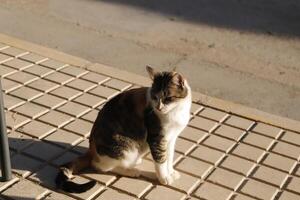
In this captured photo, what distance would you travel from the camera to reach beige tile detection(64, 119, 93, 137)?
374 cm

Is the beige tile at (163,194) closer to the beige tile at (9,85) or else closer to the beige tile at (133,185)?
the beige tile at (133,185)

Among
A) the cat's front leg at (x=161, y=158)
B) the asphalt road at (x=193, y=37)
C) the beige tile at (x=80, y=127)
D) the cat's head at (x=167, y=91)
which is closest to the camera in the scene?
the cat's head at (x=167, y=91)

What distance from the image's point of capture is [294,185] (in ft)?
11.0

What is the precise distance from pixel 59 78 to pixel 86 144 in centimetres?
108

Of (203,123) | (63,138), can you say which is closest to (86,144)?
(63,138)

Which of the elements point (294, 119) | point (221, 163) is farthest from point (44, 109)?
point (294, 119)

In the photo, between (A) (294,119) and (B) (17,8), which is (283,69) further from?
(B) (17,8)

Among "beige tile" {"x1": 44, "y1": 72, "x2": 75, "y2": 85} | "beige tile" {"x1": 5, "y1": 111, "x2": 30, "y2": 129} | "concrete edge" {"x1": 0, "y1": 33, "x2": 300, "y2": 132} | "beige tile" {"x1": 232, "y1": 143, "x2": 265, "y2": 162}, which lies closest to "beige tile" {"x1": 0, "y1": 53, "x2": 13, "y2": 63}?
"concrete edge" {"x1": 0, "y1": 33, "x2": 300, "y2": 132}

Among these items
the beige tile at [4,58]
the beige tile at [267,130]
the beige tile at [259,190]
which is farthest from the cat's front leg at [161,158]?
the beige tile at [4,58]

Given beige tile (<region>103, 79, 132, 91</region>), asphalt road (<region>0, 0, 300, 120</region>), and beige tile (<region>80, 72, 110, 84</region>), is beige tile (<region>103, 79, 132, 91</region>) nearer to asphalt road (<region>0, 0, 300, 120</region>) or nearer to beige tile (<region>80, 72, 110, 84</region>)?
beige tile (<region>80, 72, 110, 84</region>)

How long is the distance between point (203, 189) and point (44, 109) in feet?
4.87

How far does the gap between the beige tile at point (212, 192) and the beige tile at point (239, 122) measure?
85cm

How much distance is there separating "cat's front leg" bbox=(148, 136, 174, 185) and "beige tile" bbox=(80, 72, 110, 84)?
1508 mm

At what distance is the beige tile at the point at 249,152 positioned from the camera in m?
3.61
